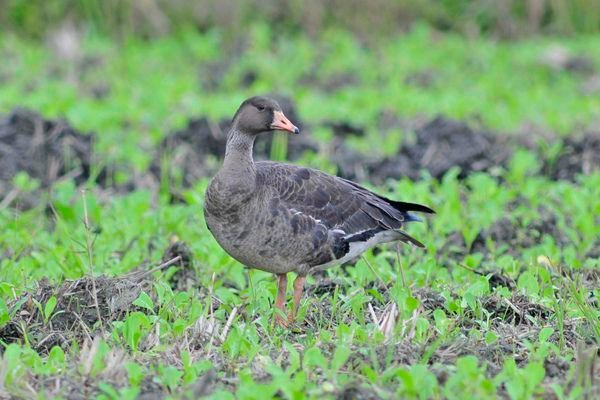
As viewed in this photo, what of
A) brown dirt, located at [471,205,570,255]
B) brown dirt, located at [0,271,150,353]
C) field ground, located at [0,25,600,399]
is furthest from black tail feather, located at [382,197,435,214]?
brown dirt, located at [0,271,150,353]

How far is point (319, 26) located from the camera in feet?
55.6

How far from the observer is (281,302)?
6.29 metres

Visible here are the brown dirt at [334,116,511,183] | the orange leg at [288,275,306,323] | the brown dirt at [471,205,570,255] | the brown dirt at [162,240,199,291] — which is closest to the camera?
the orange leg at [288,275,306,323]

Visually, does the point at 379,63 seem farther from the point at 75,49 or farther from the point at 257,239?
the point at 257,239

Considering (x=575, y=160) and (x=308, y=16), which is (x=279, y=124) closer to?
(x=575, y=160)

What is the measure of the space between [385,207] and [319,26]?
33.8 ft

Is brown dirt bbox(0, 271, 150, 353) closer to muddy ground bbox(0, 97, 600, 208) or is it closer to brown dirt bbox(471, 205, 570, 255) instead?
brown dirt bbox(471, 205, 570, 255)

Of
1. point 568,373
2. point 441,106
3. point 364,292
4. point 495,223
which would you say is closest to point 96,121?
point 441,106

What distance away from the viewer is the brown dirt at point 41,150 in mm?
9531

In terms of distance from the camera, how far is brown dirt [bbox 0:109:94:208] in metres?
9.53

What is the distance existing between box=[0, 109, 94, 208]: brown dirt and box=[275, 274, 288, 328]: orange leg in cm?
317

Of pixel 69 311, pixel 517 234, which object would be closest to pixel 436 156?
pixel 517 234

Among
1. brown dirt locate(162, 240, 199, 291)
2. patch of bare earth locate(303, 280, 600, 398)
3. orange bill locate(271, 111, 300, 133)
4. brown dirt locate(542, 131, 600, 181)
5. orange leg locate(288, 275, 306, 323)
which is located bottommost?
brown dirt locate(162, 240, 199, 291)

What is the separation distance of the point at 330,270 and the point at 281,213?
1.00 metres
